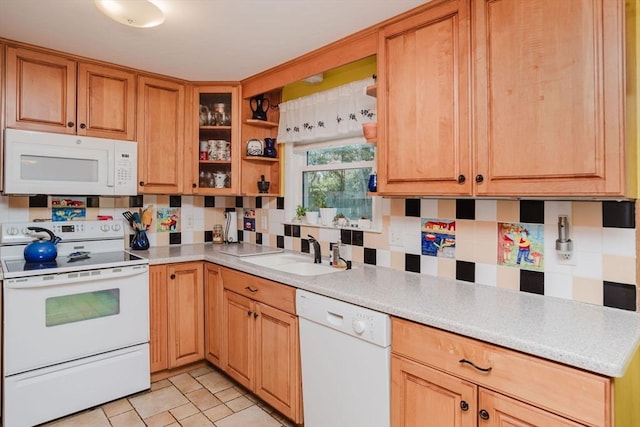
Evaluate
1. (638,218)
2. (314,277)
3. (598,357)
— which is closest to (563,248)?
(638,218)

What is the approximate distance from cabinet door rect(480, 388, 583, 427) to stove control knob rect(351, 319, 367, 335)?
1.62 ft

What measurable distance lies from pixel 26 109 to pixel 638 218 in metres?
3.20

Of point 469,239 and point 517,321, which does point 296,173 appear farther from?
point 517,321

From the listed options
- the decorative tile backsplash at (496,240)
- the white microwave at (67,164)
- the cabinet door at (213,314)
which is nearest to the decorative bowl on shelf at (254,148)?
the decorative tile backsplash at (496,240)

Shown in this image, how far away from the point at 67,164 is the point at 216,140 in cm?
106

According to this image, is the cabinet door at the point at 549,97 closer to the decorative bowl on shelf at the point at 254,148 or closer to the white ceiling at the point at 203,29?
the white ceiling at the point at 203,29

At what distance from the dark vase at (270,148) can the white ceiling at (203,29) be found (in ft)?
2.06

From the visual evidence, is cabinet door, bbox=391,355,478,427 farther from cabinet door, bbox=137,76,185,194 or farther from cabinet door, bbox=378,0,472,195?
cabinet door, bbox=137,76,185,194

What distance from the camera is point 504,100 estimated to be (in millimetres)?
1442

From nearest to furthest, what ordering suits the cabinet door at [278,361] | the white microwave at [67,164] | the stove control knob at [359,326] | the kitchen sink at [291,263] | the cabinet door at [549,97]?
1. the cabinet door at [549,97]
2. the stove control knob at [359,326]
3. the cabinet door at [278,361]
4. the white microwave at [67,164]
5. the kitchen sink at [291,263]

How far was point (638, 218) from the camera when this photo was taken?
1381 millimetres

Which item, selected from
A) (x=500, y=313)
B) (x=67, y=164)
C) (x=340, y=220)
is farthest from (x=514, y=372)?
(x=67, y=164)

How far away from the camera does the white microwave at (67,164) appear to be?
7.27ft

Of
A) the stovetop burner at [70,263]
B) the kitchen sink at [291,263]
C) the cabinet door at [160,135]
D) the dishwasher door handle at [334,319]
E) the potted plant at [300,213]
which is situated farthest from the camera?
the potted plant at [300,213]
